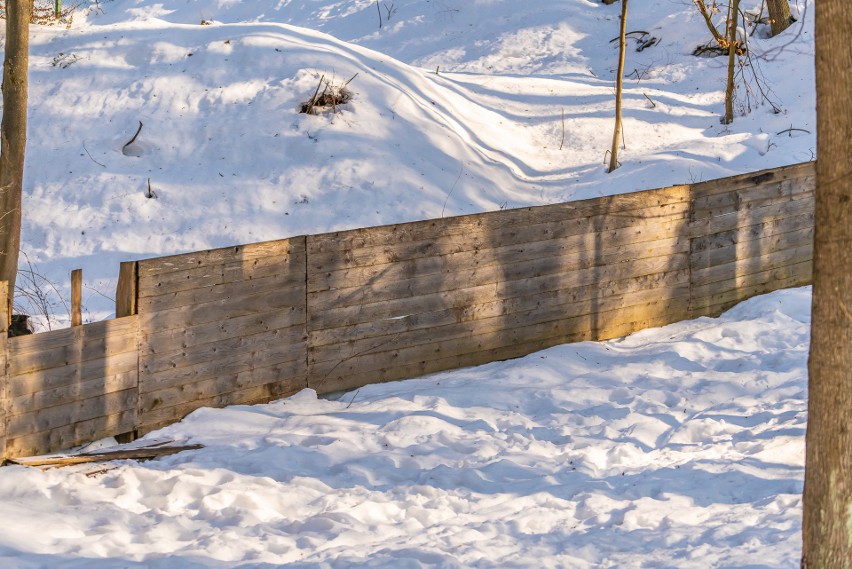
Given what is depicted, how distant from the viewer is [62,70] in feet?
54.9

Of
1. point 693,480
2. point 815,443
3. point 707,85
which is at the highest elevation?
point 707,85

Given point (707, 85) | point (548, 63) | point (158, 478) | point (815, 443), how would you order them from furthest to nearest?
1. point (548, 63)
2. point (707, 85)
3. point (158, 478)
4. point (815, 443)

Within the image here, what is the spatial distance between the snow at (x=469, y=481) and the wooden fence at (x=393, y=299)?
1.21 ft

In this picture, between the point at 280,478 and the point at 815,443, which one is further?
the point at 280,478

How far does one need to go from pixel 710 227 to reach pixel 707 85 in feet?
37.0

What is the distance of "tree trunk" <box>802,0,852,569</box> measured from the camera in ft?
15.7

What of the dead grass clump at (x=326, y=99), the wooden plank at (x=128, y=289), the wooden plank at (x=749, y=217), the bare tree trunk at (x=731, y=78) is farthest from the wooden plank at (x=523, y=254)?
the bare tree trunk at (x=731, y=78)

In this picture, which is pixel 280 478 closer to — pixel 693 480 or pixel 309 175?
pixel 693 480

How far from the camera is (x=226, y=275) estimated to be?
898 centimetres

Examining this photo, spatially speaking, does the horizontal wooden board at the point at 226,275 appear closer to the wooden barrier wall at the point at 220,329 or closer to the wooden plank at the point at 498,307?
the wooden barrier wall at the point at 220,329

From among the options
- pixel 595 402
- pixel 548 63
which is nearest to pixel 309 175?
pixel 595 402

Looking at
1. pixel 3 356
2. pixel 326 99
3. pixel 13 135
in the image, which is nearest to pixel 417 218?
pixel 326 99

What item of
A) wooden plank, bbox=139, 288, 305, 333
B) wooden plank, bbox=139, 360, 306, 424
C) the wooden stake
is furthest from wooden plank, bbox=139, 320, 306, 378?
the wooden stake

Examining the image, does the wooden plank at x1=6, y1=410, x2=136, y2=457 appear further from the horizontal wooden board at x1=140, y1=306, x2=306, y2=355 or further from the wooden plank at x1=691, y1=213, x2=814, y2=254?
the wooden plank at x1=691, y1=213, x2=814, y2=254
